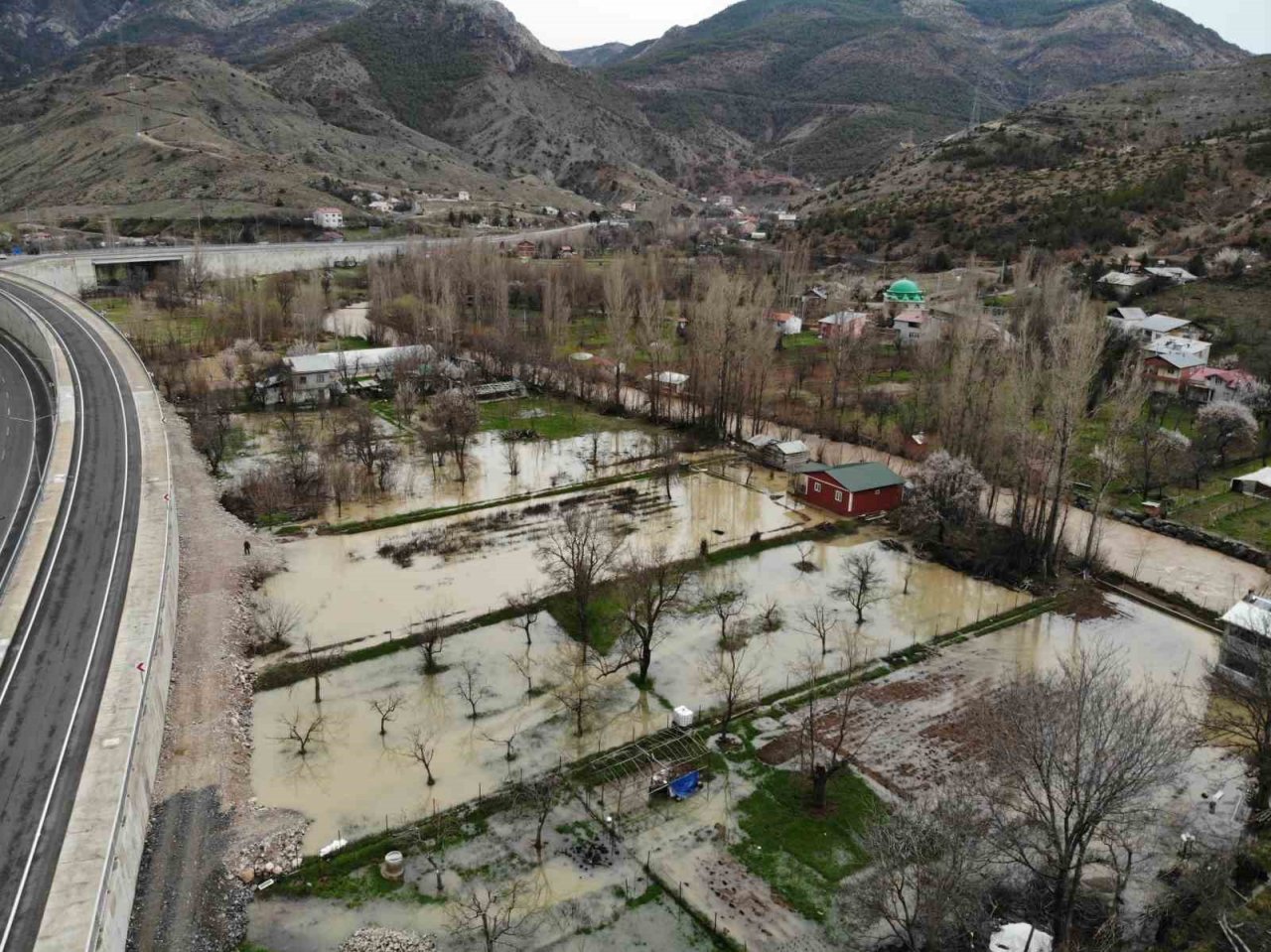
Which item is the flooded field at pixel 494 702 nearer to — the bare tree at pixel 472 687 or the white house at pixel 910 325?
the bare tree at pixel 472 687

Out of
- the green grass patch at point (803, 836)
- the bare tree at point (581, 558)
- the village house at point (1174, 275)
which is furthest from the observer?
the village house at point (1174, 275)

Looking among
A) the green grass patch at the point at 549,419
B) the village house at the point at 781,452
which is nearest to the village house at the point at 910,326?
the village house at the point at 781,452

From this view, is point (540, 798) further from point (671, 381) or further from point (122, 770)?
point (671, 381)

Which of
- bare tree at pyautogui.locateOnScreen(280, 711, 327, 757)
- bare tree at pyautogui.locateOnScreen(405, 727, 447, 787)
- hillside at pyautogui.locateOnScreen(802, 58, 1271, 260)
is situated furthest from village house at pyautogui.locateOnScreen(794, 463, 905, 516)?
hillside at pyautogui.locateOnScreen(802, 58, 1271, 260)

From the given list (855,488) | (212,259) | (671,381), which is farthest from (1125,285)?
(212,259)

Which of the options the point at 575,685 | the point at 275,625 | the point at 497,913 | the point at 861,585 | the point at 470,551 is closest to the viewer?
A: the point at 497,913

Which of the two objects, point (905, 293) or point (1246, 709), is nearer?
point (1246, 709)

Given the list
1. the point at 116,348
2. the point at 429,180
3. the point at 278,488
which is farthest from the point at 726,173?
the point at 278,488
